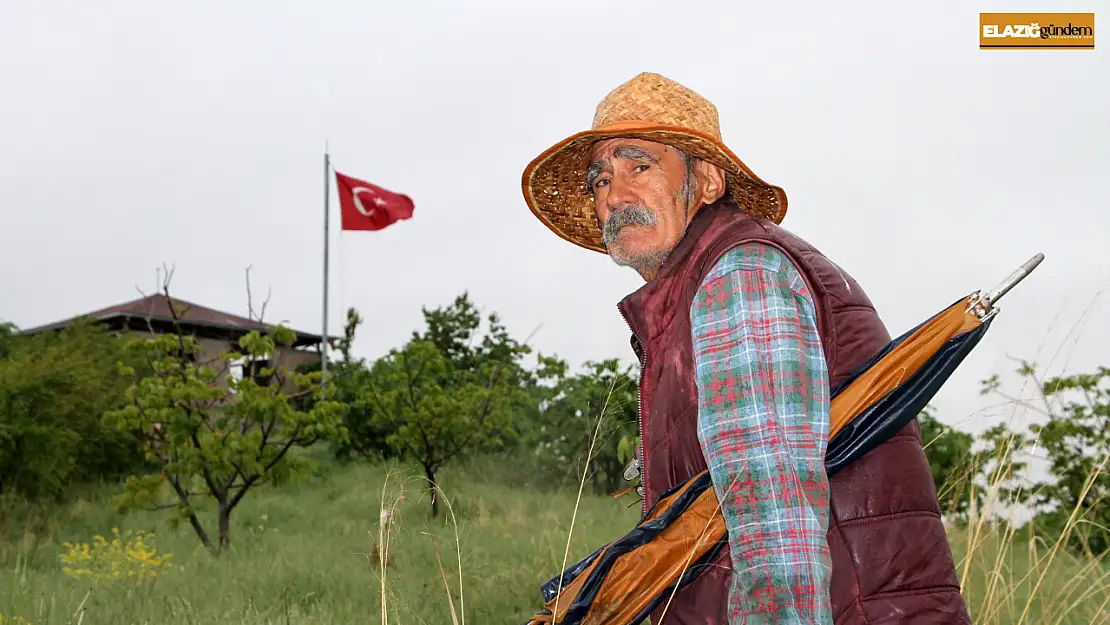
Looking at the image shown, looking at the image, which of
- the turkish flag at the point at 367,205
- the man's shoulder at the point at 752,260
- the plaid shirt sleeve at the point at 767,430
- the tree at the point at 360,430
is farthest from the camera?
the turkish flag at the point at 367,205

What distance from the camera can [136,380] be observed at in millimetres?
19188

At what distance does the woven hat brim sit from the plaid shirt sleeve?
0.46 metres

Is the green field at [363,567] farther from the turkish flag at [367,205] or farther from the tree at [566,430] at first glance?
the turkish flag at [367,205]

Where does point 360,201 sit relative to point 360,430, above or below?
above

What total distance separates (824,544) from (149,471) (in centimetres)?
1984

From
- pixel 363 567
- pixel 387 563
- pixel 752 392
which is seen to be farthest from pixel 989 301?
pixel 363 567

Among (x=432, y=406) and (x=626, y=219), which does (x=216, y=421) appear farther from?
(x=626, y=219)

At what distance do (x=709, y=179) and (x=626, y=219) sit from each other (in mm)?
266

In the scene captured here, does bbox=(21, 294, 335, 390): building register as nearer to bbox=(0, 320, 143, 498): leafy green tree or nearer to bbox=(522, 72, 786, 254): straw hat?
bbox=(0, 320, 143, 498): leafy green tree

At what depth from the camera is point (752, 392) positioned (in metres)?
1.84

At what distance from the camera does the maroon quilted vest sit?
6.39ft

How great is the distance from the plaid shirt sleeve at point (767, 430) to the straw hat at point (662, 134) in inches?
18.0

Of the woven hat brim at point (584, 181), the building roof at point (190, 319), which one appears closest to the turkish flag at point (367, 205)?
the building roof at point (190, 319)

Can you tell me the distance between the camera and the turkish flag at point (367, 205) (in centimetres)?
2125
